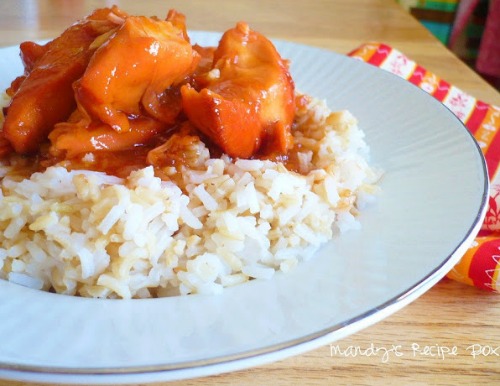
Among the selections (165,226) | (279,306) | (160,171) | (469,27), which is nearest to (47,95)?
(160,171)

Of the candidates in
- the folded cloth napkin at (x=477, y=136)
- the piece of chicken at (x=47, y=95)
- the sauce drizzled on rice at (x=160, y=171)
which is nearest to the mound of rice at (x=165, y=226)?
the sauce drizzled on rice at (x=160, y=171)

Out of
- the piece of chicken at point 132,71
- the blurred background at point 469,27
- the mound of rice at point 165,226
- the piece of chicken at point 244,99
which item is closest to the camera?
the mound of rice at point 165,226

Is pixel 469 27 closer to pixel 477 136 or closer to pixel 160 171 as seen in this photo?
pixel 477 136

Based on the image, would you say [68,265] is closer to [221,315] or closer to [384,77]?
[221,315]

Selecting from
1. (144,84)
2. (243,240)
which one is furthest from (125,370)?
(144,84)

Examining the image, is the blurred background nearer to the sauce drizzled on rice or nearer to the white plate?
the white plate

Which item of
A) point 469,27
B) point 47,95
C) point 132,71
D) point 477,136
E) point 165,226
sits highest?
point 132,71

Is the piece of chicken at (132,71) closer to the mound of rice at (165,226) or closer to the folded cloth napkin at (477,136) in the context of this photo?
the mound of rice at (165,226)
